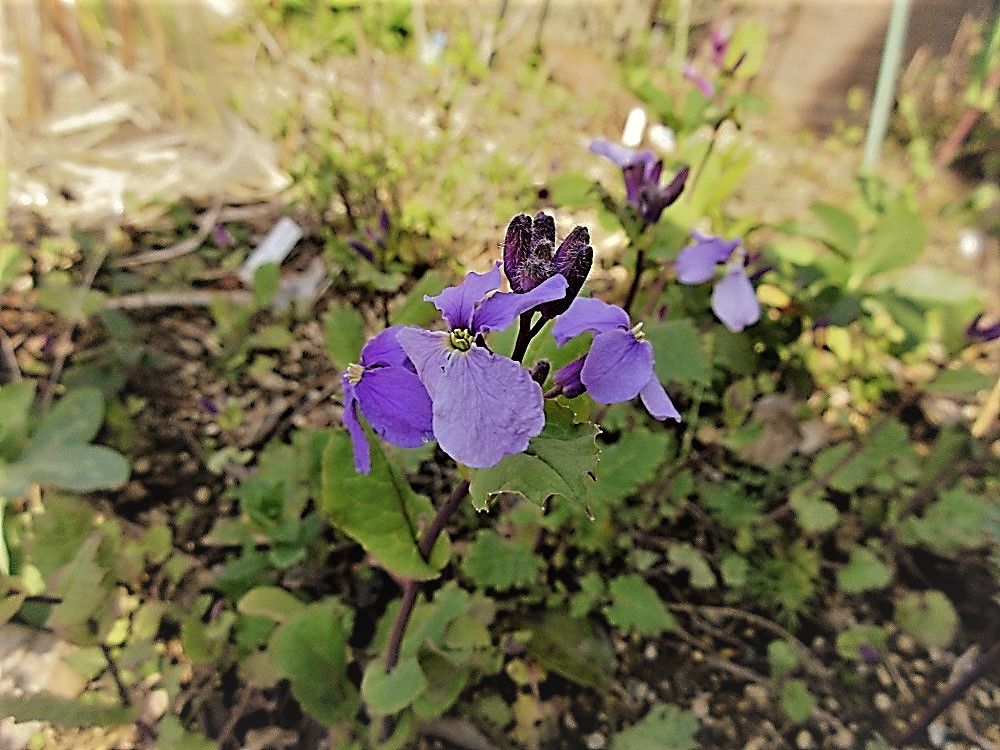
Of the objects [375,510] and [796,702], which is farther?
[796,702]

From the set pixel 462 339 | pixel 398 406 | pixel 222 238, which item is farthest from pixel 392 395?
pixel 222 238

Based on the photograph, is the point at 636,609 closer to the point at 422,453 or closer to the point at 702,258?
the point at 422,453

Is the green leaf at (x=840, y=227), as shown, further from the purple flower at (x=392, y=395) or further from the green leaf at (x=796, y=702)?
the purple flower at (x=392, y=395)

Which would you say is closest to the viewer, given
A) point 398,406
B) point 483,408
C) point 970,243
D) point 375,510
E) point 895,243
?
point 483,408

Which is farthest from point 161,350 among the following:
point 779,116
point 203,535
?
point 779,116

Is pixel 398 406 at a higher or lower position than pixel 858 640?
higher

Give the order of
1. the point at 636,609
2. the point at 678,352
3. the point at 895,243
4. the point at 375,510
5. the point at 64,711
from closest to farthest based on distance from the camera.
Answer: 1. the point at 375,510
2. the point at 64,711
3. the point at 678,352
4. the point at 636,609
5. the point at 895,243

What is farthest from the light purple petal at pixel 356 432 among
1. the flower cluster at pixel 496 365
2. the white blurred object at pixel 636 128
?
the white blurred object at pixel 636 128
